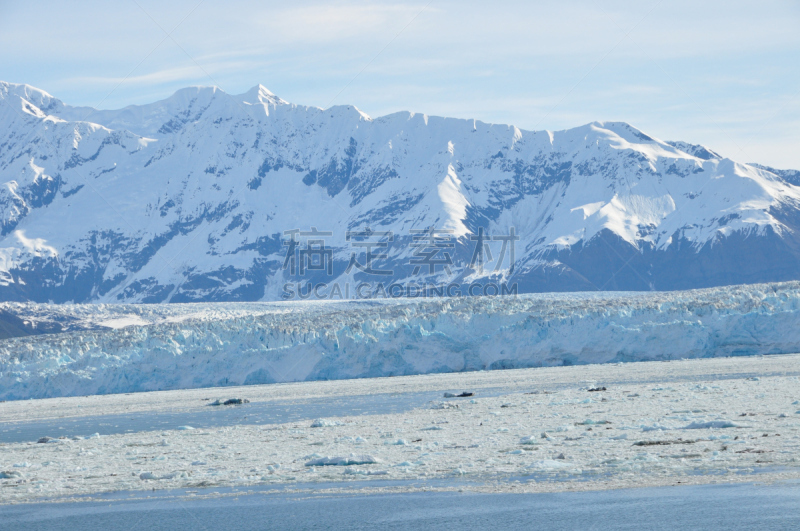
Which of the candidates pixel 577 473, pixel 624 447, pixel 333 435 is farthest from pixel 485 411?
pixel 577 473

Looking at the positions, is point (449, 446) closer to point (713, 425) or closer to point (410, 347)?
point (713, 425)

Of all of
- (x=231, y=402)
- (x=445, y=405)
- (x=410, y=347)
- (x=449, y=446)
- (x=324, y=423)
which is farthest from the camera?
(x=410, y=347)

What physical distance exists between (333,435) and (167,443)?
4.76 meters

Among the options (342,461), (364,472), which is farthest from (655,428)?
(342,461)

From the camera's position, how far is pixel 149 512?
16.2 meters

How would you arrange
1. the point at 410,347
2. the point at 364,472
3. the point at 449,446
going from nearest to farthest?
the point at 364,472 → the point at 449,446 → the point at 410,347

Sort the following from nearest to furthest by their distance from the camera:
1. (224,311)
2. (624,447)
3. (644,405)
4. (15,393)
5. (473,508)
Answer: (473,508) < (624,447) < (644,405) < (15,393) < (224,311)

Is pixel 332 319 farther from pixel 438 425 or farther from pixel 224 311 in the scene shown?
pixel 438 425

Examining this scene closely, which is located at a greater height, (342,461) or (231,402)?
(342,461)

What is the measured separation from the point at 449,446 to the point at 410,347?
38254 mm

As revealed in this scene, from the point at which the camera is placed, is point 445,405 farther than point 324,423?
Yes

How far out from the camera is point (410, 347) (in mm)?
59625

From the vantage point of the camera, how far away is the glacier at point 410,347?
5834cm

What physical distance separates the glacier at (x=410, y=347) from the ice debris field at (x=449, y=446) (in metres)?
20.7
